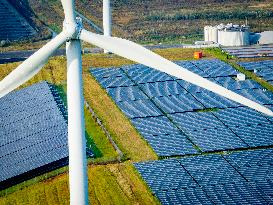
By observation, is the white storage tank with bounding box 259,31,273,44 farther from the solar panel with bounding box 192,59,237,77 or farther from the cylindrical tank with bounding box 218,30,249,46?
the solar panel with bounding box 192,59,237,77

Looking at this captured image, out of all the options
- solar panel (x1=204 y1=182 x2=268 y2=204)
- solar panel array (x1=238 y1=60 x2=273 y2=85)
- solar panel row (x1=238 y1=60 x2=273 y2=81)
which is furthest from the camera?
solar panel row (x1=238 y1=60 x2=273 y2=81)

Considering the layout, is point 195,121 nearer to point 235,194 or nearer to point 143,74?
point 235,194

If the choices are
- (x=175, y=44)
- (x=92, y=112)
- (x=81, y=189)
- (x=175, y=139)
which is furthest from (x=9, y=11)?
(x=81, y=189)

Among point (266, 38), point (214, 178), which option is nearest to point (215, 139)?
point (214, 178)

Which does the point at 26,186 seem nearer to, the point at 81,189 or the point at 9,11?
the point at 81,189

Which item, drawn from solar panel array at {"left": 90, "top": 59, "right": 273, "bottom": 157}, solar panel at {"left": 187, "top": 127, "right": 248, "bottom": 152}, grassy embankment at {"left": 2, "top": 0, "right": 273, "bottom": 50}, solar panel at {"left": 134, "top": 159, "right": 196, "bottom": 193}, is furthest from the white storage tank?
solar panel at {"left": 134, "top": 159, "right": 196, "bottom": 193}

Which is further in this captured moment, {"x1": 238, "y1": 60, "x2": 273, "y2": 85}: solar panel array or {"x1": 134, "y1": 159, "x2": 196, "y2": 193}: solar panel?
{"x1": 238, "y1": 60, "x2": 273, "y2": 85}: solar panel array

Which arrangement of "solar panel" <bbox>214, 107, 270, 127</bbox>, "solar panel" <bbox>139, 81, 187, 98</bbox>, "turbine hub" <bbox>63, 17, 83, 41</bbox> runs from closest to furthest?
1. "turbine hub" <bbox>63, 17, 83, 41</bbox>
2. "solar panel" <bbox>214, 107, 270, 127</bbox>
3. "solar panel" <bbox>139, 81, 187, 98</bbox>

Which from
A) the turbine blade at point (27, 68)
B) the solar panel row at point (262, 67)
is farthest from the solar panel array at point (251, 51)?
the turbine blade at point (27, 68)
